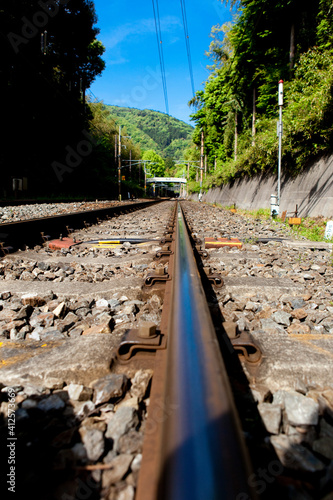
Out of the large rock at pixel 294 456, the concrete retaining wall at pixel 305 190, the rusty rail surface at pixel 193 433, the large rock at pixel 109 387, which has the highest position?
the concrete retaining wall at pixel 305 190

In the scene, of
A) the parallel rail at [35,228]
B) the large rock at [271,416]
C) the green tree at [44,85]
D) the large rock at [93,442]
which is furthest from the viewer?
the green tree at [44,85]

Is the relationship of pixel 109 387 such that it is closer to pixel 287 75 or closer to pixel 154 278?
pixel 154 278

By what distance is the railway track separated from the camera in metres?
0.63

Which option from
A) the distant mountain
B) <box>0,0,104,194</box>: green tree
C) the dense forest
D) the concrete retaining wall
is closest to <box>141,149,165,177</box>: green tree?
the distant mountain

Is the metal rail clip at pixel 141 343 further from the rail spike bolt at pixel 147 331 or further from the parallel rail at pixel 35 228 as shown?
the parallel rail at pixel 35 228

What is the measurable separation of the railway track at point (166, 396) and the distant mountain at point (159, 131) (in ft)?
397

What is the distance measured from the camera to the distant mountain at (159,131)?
12900cm

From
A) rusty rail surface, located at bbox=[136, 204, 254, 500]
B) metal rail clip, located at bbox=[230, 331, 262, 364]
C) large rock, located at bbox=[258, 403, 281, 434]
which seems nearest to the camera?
rusty rail surface, located at bbox=[136, 204, 254, 500]

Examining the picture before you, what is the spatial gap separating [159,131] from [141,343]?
17064 cm

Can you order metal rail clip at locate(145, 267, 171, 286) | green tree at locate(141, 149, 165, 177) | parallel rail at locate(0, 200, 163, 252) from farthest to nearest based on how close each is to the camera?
1. green tree at locate(141, 149, 165, 177)
2. parallel rail at locate(0, 200, 163, 252)
3. metal rail clip at locate(145, 267, 171, 286)

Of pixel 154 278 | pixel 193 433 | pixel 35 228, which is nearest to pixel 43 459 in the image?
pixel 193 433

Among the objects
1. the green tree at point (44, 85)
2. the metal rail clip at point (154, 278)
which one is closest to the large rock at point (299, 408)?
the metal rail clip at point (154, 278)

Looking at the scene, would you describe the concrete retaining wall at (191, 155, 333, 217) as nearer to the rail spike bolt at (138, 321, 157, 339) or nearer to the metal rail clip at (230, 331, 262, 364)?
the metal rail clip at (230, 331, 262, 364)

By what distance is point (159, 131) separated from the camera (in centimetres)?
15900
